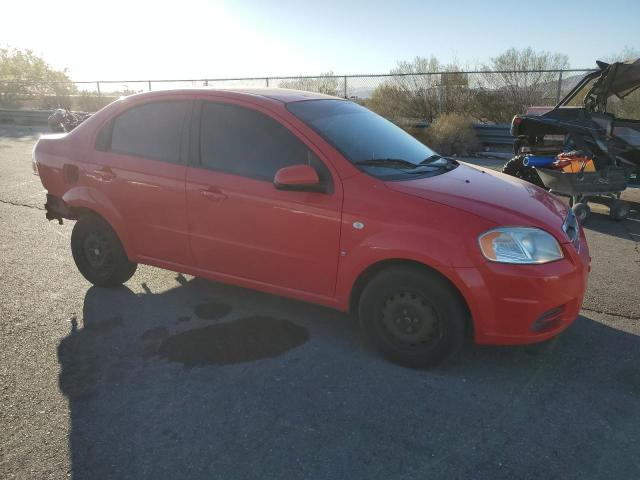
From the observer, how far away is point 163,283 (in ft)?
15.7

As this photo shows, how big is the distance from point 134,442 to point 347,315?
Result: 196cm

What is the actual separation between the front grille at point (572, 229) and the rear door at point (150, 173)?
8.88ft

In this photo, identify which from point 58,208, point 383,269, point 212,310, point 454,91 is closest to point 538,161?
point 383,269

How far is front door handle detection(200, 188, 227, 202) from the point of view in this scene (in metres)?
3.72

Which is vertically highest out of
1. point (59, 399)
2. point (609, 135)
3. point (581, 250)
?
point (609, 135)

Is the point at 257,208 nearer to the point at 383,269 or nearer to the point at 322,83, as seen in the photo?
the point at 383,269

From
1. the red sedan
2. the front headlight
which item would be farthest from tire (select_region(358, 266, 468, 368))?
the front headlight

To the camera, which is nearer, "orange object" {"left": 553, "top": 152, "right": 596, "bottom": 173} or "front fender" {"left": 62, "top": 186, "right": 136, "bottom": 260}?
"front fender" {"left": 62, "top": 186, "right": 136, "bottom": 260}

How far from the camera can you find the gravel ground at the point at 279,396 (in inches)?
99.0

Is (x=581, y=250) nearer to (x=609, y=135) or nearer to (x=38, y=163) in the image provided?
(x=38, y=163)

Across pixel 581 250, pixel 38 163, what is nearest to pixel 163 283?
pixel 38 163

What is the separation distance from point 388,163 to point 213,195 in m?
1.28

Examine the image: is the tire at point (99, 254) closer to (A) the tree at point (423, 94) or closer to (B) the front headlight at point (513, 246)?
(B) the front headlight at point (513, 246)

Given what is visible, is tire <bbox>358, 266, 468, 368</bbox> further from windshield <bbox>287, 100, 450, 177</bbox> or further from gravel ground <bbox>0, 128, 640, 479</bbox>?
windshield <bbox>287, 100, 450, 177</bbox>
